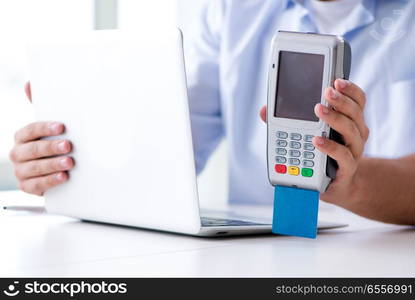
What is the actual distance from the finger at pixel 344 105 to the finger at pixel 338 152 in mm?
35

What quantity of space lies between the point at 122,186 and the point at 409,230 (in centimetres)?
42

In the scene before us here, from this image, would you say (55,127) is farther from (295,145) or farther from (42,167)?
(295,145)

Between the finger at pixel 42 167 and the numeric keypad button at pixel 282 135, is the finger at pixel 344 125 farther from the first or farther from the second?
the finger at pixel 42 167

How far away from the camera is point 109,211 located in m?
0.91

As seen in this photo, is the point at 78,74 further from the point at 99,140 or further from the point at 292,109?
the point at 292,109

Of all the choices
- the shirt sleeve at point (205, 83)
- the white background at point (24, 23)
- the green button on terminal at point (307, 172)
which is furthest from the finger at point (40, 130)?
the white background at point (24, 23)

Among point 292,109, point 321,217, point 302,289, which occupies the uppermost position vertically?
point 292,109

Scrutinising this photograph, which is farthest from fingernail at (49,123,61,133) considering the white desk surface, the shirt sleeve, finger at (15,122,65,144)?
the shirt sleeve

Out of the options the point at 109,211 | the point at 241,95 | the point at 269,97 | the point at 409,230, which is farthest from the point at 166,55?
the point at 241,95

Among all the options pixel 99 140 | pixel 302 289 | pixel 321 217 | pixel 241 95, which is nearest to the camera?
pixel 302 289

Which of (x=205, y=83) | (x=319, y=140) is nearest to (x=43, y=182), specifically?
(x=319, y=140)

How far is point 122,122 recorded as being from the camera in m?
0.86

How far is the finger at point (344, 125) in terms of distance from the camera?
76 centimetres

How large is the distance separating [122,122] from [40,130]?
0.53ft
